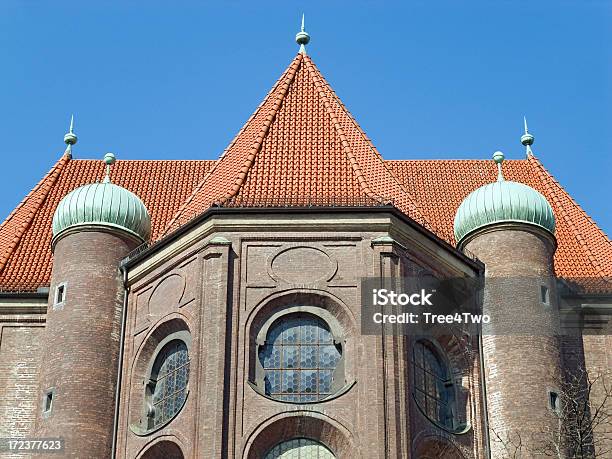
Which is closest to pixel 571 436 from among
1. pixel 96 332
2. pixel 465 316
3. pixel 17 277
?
pixel 465 316

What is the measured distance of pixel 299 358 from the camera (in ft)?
101

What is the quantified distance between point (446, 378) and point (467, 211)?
4616 mm

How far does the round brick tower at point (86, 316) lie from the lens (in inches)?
1260

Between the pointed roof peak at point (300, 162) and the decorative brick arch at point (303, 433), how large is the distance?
5.36m

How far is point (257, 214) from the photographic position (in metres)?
32.0

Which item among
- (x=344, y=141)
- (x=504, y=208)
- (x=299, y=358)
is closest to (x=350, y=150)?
(x=344, y=141)

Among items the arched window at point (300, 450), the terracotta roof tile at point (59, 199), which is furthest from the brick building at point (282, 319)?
the terracotta roof tile at point (59, 199)

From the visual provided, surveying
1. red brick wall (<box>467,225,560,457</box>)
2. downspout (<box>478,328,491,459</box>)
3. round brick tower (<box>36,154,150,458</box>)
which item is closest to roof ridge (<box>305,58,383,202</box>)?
red brick wall (<box>467,225,560,457</box>)

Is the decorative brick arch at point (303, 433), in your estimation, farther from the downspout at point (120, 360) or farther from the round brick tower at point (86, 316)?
the round brick tower at point (86, 316)

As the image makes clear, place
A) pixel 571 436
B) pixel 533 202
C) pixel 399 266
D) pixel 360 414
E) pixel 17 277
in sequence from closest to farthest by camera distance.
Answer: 1. pixel 571 436
2. pixel 360 414
3. pixel 399 266
4. pixel 533 202
5. pixel 17 277

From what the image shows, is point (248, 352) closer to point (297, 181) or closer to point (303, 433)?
point (303, 433)

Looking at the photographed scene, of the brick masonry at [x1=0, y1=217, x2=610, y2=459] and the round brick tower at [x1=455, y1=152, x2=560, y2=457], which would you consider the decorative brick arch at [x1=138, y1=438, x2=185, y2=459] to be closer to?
the brick masonry at [x1=0, y1=217, x2=610, y2=459]

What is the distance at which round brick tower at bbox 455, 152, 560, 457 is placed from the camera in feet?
106

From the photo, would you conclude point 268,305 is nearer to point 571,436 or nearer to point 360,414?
point 360,414
